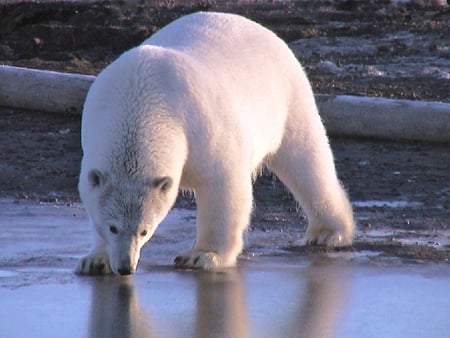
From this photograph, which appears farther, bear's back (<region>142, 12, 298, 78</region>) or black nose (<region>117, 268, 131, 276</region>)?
bear's back (<region>142, 12, 298, 78</region>)

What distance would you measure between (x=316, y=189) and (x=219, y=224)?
109 centimetres

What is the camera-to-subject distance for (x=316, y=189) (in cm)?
758

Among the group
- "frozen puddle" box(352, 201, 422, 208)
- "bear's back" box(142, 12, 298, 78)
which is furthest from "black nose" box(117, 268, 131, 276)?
"frozen puddle" box(352, 201, 422, 208)

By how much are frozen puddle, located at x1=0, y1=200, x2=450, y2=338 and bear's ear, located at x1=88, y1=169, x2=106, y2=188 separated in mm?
457

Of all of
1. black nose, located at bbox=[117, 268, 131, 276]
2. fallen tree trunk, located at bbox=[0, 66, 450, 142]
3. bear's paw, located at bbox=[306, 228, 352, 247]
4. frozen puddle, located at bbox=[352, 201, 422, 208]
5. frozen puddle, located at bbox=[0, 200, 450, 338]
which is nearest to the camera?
frozen puddle, located at bbox=[0, 200, 450, 338]

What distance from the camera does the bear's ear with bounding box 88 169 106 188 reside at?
19.9 feet

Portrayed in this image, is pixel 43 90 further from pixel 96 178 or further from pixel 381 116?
pixel 96 178

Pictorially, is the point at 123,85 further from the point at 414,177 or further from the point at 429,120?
the point at 429,120

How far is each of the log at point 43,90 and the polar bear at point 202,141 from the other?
3842 millimetres

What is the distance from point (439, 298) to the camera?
5.95 meters

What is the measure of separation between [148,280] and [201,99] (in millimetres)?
887

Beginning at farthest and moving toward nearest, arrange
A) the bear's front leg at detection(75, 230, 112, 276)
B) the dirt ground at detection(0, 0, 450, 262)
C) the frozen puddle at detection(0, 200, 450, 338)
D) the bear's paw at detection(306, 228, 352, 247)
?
1. the dirt ground at detection(0, 0, 450, 262)
2. the bear's paw at detection(306, 228, 352, 247)
3. the bear's front leg at detection(75, 230, 112, 276)
4. the frozen puddle at detection(0, 200, 450, 338)

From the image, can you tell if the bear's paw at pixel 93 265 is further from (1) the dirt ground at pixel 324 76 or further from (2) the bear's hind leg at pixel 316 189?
(2) the bear's hind leg at pixel 316 189

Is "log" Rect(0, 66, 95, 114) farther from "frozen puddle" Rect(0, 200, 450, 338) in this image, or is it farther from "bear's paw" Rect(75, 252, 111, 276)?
"bear's paw" Rect(75, 252, 111, 276)
